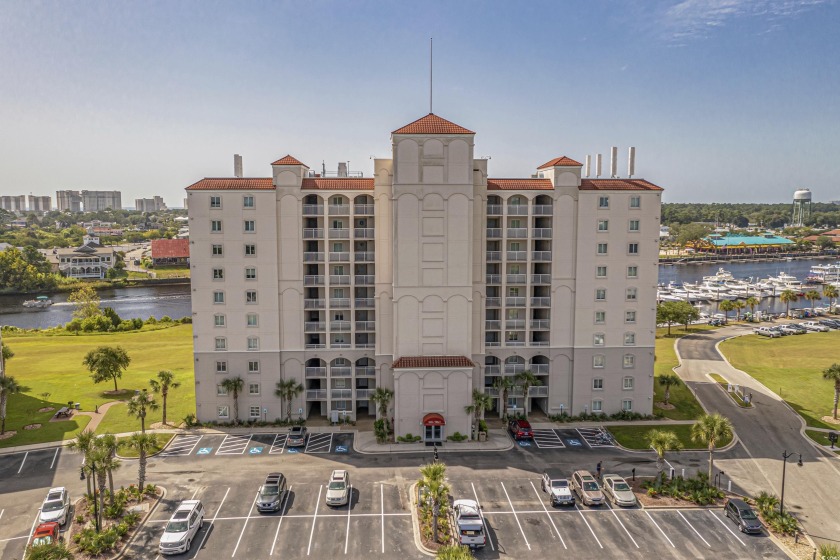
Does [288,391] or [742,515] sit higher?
[288,391]

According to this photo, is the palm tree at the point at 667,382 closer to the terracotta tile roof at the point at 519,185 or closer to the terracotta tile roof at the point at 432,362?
the terracotta tile roof at the point at 432,362

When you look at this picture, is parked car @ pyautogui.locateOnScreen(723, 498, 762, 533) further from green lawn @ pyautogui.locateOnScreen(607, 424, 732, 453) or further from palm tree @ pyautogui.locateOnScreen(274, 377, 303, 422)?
palm tree @ pyautogui.locateOnScreen(274, 377, 303, 422)

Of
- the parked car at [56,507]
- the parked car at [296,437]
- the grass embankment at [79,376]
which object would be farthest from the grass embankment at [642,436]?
the parked car at [56,507]

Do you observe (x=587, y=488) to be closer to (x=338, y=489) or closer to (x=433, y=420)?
(x=433, y=420)

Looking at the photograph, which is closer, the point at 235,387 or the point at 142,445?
the point at 142,445

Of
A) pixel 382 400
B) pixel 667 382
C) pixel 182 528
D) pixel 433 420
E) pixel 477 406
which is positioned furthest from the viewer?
pixel 667 382

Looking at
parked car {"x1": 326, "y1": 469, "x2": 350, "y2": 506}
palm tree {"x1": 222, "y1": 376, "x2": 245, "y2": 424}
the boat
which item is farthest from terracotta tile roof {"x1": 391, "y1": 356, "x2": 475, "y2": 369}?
the boat

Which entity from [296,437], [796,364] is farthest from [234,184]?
[796,364]
